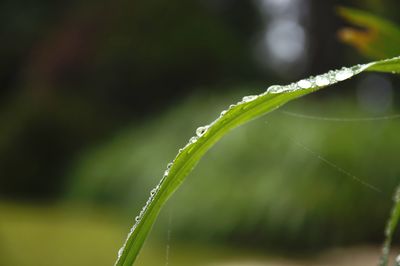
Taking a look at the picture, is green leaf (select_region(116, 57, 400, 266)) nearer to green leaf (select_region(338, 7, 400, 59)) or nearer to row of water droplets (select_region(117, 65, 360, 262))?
row of water droplets (select_region(117, 65, 360, 262))

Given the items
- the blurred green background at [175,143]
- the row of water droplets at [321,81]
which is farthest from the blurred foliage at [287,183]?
the row of water droplets at [321,81]

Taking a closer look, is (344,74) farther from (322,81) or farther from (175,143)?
(175,143)

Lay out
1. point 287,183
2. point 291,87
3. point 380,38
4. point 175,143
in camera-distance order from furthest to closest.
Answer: point 175,143 < point 287,183 < point 380,38 < point 291,87

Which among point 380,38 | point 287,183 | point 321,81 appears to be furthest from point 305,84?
point 287,183

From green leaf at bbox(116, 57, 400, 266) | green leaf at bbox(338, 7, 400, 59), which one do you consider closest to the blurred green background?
green leaf at bbox(338, 7, 400, 59)

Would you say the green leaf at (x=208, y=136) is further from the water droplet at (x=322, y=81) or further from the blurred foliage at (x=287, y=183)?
the blurred foliage at (x=287, y=183)

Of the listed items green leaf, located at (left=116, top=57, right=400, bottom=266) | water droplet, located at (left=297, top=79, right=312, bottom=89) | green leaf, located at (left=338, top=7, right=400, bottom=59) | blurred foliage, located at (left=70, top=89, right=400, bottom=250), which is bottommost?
green leaf, located at (left=116, top=57, right=400, bottom=266)

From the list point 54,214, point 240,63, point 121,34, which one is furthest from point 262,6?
point 54,214
